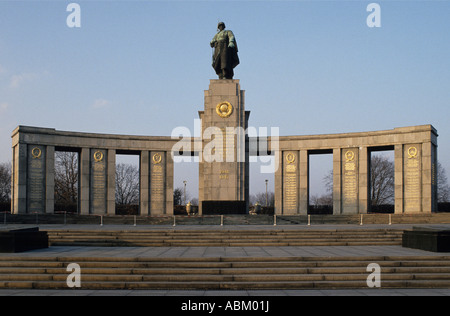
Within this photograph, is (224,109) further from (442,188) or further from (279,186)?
(442,188)

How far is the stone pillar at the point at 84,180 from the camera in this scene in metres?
38.8

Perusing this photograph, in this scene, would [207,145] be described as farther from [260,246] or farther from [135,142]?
[260,246]

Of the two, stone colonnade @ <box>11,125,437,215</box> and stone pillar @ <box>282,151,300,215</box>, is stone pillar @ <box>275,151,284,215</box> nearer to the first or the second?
stone colonnade @ <box>11,125,437,215</box>

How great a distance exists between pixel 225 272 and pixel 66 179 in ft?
182

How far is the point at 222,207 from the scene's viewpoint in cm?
3225

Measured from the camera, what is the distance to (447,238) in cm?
1582

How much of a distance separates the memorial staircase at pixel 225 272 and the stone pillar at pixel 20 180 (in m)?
24.0

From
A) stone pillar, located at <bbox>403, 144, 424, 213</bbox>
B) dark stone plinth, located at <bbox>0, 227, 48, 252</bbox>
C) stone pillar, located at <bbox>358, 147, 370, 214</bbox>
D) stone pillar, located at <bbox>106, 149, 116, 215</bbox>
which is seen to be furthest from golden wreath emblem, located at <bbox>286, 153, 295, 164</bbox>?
dark stone plinth, located at <bbox>0, 227, 48, 252</bbox>

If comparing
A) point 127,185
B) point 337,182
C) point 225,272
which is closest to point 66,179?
point 127,185

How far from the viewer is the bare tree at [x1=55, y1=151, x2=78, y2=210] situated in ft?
198

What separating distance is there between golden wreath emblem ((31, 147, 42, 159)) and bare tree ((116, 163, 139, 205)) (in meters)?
40.5

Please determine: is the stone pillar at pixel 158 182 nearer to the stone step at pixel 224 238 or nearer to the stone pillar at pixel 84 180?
the stone pillar at pixel 84 180

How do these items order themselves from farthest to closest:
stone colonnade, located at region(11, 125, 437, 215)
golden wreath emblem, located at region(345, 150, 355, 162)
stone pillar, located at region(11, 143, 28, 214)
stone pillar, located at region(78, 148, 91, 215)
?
golden wreath emblem, located at region(345, 150, 355, 162), stone pillar, located at region(78, 148, 91, 215), stone colonnade, located at region(11, 125, 437, 215), stone pillar, located at region(11, 143, 28, 214)
